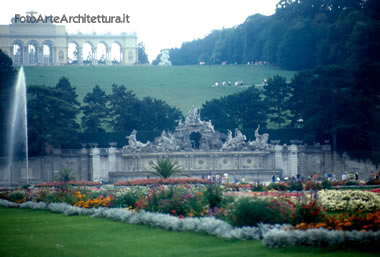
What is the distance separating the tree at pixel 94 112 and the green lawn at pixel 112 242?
37.2 meters

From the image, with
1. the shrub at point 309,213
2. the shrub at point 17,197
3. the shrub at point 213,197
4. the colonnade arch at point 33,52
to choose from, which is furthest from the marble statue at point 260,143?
the colonnade arch at point 33,52

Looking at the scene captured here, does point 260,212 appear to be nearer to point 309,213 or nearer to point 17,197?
point 309,213

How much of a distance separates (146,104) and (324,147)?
16572 mm

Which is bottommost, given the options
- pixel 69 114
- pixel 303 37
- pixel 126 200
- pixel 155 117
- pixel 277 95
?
pixel 126 200

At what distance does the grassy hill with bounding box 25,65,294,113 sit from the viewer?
77213mm

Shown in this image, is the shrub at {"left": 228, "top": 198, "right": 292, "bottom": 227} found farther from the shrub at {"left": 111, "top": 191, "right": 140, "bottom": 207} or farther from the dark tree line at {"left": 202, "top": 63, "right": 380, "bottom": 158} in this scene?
the dark tree line at {"left": 202, "top": 63, "right": 380, "bottom": 158}

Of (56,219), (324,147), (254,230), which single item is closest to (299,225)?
(254,230)

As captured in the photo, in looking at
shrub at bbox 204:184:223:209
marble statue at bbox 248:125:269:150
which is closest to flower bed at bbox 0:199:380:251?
shrub at bbox 204:184:223:209

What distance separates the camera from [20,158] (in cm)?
5372

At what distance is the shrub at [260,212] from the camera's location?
17.9 metres

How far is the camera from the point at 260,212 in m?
18.0

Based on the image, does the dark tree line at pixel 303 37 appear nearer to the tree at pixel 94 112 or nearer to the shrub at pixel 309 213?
the tree at pixel 94 112

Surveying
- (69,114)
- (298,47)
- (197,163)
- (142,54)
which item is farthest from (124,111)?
(142,54)

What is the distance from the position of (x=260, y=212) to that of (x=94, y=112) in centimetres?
4414
